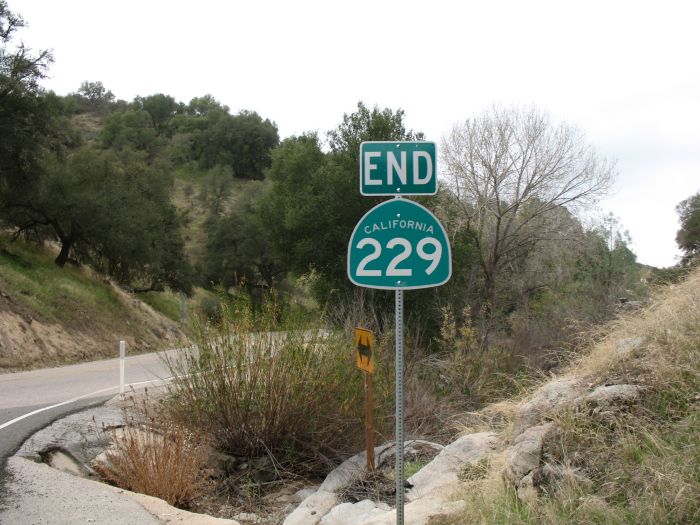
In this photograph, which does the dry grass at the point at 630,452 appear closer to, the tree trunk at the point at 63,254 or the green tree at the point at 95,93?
the tree trunk at the point at 63,254

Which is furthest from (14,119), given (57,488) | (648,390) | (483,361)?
(648,390)

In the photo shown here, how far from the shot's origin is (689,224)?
2144cm

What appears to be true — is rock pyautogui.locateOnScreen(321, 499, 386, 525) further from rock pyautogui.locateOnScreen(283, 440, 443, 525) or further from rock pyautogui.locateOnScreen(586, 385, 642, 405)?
rock pyautogui.locateOnScreen(586, 385, 642, 405)

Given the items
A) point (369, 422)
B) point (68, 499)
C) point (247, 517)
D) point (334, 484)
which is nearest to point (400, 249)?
point (369, 422)

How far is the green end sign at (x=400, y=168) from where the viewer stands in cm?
487

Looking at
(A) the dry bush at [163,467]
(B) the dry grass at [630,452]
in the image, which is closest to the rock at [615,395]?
(B) the dry grass at [630,452]

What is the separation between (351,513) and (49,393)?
29.6 feet

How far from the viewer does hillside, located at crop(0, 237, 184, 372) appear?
21.7 m

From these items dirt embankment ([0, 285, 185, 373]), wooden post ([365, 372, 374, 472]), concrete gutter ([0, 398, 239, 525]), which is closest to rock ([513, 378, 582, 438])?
wooden post ([365, 372, 374, 472])

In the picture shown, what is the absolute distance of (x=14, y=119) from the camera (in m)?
23.0

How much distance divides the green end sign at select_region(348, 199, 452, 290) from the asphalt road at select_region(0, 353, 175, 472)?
3961 millimetres

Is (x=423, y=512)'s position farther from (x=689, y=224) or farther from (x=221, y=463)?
(x=689, y=224)

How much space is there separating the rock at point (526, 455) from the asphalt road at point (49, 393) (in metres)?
4.38

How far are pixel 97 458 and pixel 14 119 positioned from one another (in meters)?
18.6
